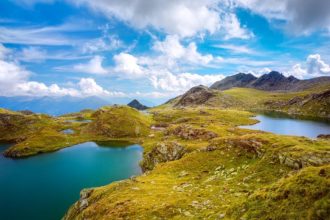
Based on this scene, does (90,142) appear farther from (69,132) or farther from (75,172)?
(75,172)

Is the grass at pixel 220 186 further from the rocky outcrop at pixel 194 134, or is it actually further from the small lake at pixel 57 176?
the rocky outcrop at pixel 194 134

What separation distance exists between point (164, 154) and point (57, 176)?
1815 inches

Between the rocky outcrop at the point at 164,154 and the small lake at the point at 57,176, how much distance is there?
8.95 m

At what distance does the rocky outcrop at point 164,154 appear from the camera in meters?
77.2

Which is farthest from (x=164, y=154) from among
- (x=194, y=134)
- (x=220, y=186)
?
(x=220, y=186)

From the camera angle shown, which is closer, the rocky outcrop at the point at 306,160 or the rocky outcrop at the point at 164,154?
the rocky outcrop at the point at 306,160

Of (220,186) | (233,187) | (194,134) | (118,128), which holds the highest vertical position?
(194,134)

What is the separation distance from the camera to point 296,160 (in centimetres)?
3931

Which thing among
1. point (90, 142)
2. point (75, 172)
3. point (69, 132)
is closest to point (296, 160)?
point (75, 172)

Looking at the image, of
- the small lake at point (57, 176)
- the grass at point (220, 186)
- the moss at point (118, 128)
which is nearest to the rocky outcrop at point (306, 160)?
the grass at point (220, 186)

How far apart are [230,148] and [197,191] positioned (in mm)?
19615

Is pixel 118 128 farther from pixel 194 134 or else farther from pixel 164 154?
pixel 164 154

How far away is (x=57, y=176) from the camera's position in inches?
3883

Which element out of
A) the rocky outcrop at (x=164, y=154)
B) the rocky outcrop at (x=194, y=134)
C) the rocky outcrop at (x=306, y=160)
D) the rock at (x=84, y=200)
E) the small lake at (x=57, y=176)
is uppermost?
the rocky outcrop at (x=306, y=160)
